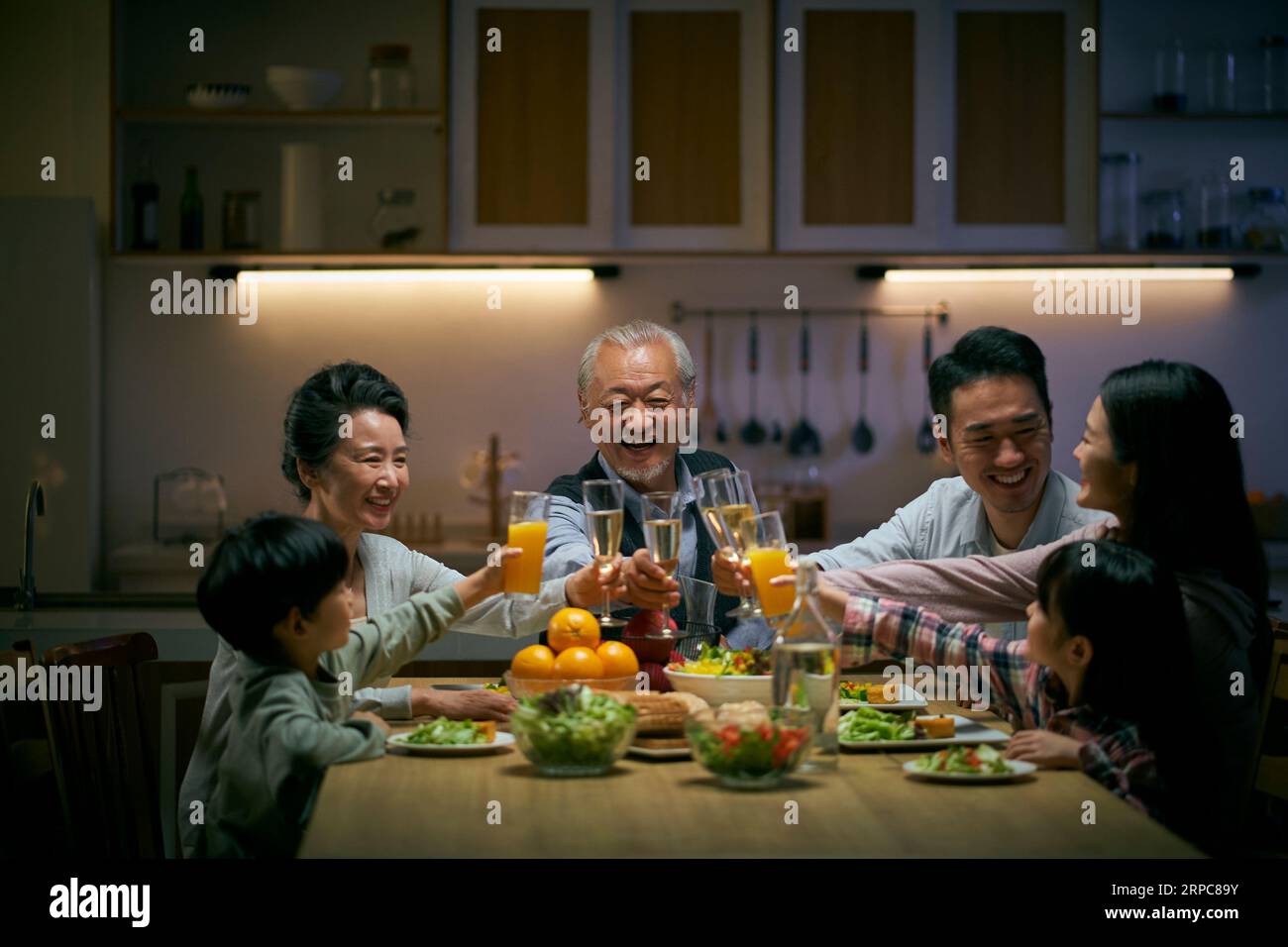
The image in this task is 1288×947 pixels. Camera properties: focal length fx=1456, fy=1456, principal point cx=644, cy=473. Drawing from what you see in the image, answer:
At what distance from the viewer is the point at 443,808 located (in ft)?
5.26

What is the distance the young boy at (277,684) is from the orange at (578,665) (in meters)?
0.26

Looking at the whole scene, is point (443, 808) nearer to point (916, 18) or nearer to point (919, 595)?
point (919, 595)

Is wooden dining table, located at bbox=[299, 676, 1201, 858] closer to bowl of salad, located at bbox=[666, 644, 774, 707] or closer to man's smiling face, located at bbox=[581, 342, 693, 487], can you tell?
bowl of salad, located at bbox=[666, 644, 774, 707]

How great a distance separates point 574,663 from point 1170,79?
3.77 metres

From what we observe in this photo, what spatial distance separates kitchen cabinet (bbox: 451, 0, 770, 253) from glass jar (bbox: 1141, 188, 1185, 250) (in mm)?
1298

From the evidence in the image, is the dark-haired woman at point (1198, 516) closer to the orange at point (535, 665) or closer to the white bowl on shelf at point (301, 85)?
the orange at point (535, 665)

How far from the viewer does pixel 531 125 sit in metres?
4.63

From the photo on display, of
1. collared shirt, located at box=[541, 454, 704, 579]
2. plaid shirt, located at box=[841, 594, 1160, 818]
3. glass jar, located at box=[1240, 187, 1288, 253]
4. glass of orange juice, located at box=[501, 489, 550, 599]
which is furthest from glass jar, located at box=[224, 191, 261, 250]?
glass jar, located at box=[1240, 187, 1288, 253]

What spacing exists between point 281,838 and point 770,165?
10.8 ft

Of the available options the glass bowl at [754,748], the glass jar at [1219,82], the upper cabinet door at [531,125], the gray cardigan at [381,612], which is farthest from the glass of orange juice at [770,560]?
the glass jar at [1219,82]

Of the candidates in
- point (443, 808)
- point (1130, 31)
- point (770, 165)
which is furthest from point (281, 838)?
point (1130, 31)

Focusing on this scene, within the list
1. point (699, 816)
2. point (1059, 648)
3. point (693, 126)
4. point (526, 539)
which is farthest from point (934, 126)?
point (699, 816)

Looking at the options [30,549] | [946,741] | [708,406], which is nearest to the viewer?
[946,741]

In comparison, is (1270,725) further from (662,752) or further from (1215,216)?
(1215,216)
